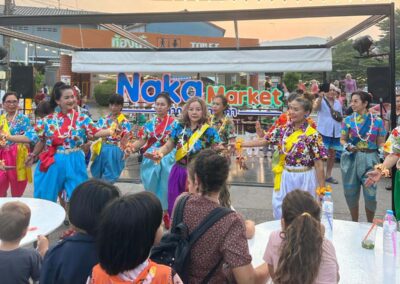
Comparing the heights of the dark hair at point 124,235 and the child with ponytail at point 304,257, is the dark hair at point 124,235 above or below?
above

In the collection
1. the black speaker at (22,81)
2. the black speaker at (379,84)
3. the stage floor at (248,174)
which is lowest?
the stage floor at (248,174)

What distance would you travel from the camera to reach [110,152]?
5484mm

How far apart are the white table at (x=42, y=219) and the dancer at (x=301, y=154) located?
2.00m

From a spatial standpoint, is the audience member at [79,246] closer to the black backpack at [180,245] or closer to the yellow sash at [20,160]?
the black backpack at [180,245]

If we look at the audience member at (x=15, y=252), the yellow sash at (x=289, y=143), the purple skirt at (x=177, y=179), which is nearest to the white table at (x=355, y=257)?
the yellow sash at (x=289, y=143)

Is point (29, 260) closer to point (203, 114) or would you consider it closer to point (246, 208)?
point (203, 114)

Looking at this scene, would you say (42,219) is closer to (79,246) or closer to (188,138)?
(79,246)

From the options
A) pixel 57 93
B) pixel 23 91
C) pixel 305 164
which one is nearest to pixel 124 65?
pixel 23 91

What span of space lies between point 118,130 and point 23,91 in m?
2.41

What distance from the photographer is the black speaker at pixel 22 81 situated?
6.64 meters

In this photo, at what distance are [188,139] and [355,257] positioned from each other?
2.05 meters

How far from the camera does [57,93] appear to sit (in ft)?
12.9

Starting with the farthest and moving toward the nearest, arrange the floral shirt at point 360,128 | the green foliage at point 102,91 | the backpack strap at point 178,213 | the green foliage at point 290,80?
the green foliage at point 102,91
the green foliage at point 290,80
the floral shirt at point 360,128
the backpack strap at point 178,213

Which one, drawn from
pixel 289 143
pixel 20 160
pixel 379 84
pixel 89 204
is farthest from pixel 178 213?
pixel 379 84
